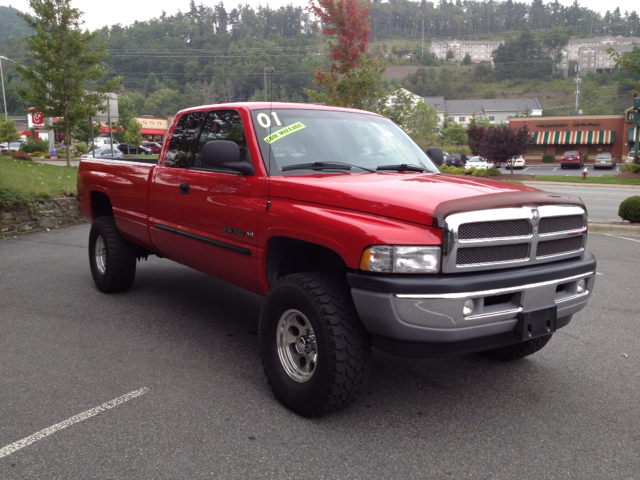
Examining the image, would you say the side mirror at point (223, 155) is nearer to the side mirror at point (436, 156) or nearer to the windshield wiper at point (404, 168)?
the windshield wiper at point (404, 168)

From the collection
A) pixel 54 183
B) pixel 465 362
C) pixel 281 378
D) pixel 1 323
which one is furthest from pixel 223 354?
pixel 54 183

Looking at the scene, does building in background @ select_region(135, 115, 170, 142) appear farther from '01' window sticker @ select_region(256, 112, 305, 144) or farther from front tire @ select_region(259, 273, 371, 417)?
front tire @ select_region(259, 273, 371, 417)

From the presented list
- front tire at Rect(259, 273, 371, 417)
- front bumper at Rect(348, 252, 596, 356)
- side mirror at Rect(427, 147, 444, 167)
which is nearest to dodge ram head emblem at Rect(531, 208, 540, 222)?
front bumper at Rect(348, 252, 596, 356)

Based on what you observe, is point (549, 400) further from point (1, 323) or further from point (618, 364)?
point (1, 323)

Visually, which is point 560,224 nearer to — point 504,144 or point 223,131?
point 223,131

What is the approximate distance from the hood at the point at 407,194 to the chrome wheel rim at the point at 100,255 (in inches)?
134

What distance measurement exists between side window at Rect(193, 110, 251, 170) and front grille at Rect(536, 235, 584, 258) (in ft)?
6.90

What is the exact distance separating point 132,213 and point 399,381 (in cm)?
323

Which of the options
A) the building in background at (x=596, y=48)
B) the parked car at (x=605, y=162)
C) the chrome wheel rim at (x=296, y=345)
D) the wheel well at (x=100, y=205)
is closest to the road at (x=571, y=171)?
the parked car at (x=605, y=162)

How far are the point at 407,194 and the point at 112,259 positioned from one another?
3.96 m

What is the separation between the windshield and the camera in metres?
4.19

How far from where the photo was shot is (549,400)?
3.82 m

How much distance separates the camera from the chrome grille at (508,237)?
3.08 m

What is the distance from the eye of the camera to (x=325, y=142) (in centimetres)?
439
